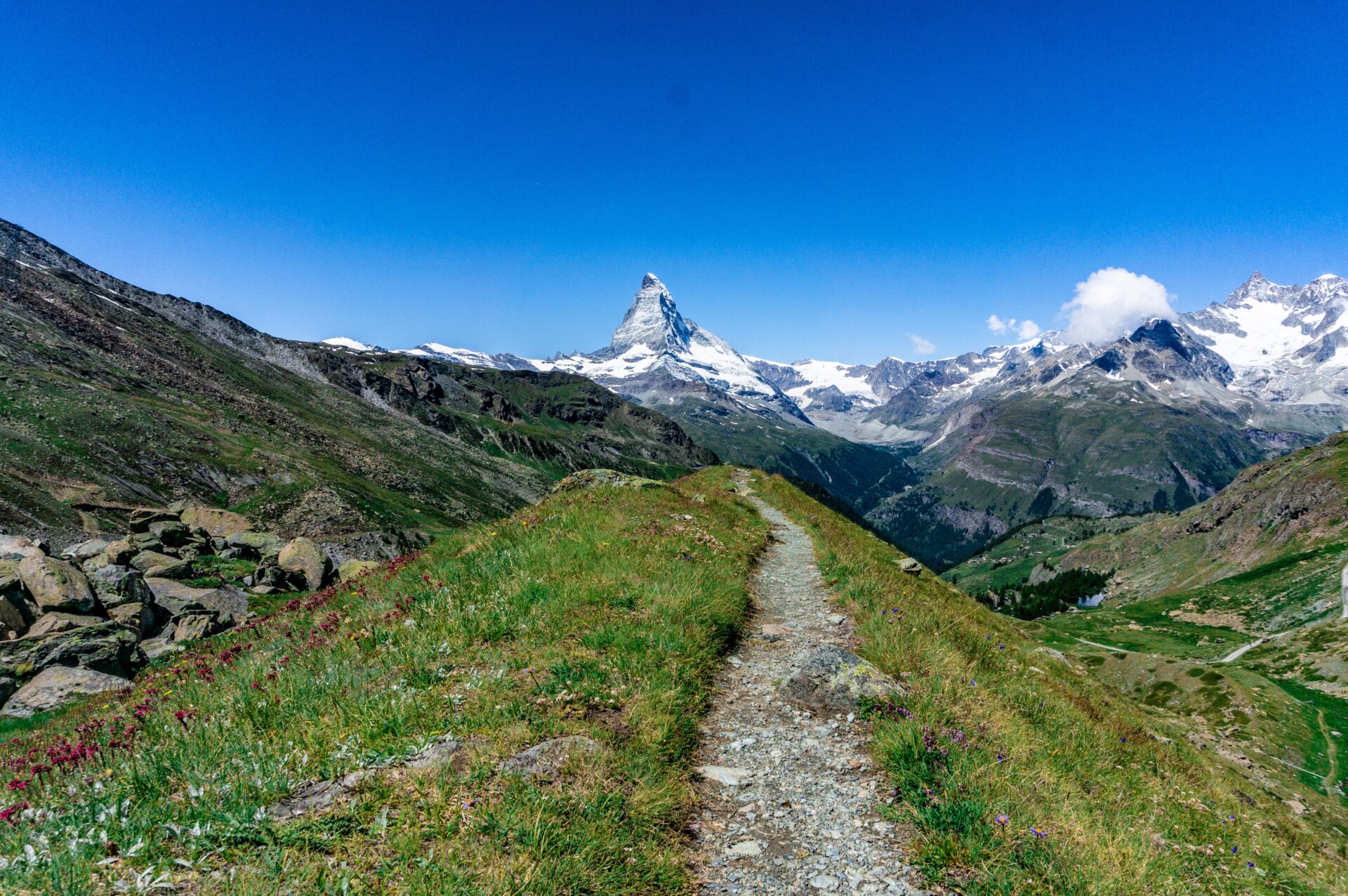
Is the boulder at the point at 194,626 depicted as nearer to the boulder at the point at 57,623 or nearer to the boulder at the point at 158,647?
the boulder at the point at 158,647

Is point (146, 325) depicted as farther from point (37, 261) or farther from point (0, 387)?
point (0, 387)

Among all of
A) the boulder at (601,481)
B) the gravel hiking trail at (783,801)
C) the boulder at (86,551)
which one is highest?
the boulder at (601,481)

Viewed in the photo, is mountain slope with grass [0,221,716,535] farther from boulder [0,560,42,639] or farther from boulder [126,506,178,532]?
boulder [0,560,42,639]

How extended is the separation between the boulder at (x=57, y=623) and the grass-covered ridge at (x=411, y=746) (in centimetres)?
900

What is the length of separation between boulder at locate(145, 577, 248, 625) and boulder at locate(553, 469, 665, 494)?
588 inches

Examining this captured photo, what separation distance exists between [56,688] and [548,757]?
1938 cm

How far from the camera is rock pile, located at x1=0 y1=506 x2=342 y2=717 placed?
17000mm

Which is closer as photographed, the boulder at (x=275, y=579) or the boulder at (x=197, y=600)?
the boulder at (x=197, y=600)

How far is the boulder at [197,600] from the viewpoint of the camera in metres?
24.0

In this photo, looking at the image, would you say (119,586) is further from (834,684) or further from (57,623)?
(834,684)

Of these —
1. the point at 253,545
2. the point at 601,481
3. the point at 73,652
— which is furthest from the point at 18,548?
the point at 601,481

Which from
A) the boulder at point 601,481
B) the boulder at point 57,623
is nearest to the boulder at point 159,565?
the boulder at point 57,623

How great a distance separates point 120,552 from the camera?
1040 inches

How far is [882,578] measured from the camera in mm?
18969
